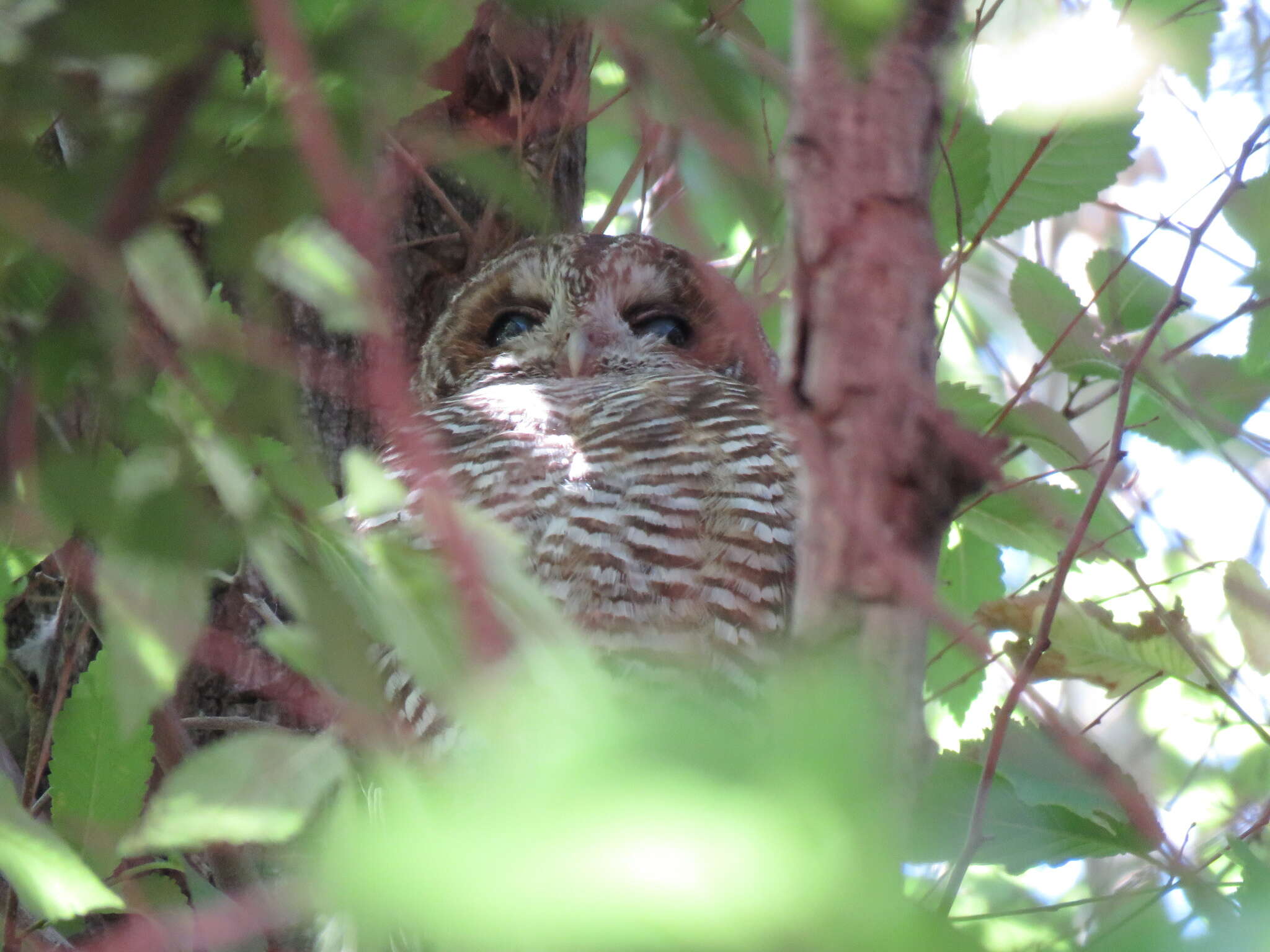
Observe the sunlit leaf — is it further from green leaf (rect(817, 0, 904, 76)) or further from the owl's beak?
the owl's beak

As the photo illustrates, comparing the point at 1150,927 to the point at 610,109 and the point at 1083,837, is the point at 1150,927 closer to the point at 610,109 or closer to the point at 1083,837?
the point at 1083,837

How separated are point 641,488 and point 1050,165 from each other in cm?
78

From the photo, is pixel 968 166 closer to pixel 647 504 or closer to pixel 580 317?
pixel 647 504

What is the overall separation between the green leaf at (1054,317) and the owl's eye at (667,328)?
0.96 m

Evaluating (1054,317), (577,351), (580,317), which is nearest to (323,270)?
(1054,317)

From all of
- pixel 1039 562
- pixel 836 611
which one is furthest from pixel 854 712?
pixel 1039 562

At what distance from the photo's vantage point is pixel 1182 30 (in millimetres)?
2150

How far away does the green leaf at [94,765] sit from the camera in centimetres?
117

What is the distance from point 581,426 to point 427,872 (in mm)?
1577

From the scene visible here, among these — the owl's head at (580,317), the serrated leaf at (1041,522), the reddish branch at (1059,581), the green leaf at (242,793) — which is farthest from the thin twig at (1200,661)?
the owl's head at (580,317)

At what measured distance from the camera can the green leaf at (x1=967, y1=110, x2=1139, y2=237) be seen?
1.80 m

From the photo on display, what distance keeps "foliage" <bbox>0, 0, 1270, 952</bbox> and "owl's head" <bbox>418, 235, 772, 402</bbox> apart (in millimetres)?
862

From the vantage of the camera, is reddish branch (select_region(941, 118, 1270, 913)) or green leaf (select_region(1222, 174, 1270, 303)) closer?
reddish branch (select_region(941, 118, 1270, 913))

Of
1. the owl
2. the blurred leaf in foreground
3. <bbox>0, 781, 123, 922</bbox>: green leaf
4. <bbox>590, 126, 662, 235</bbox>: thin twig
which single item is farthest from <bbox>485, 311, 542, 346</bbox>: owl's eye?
the blurred leaf in foreground
